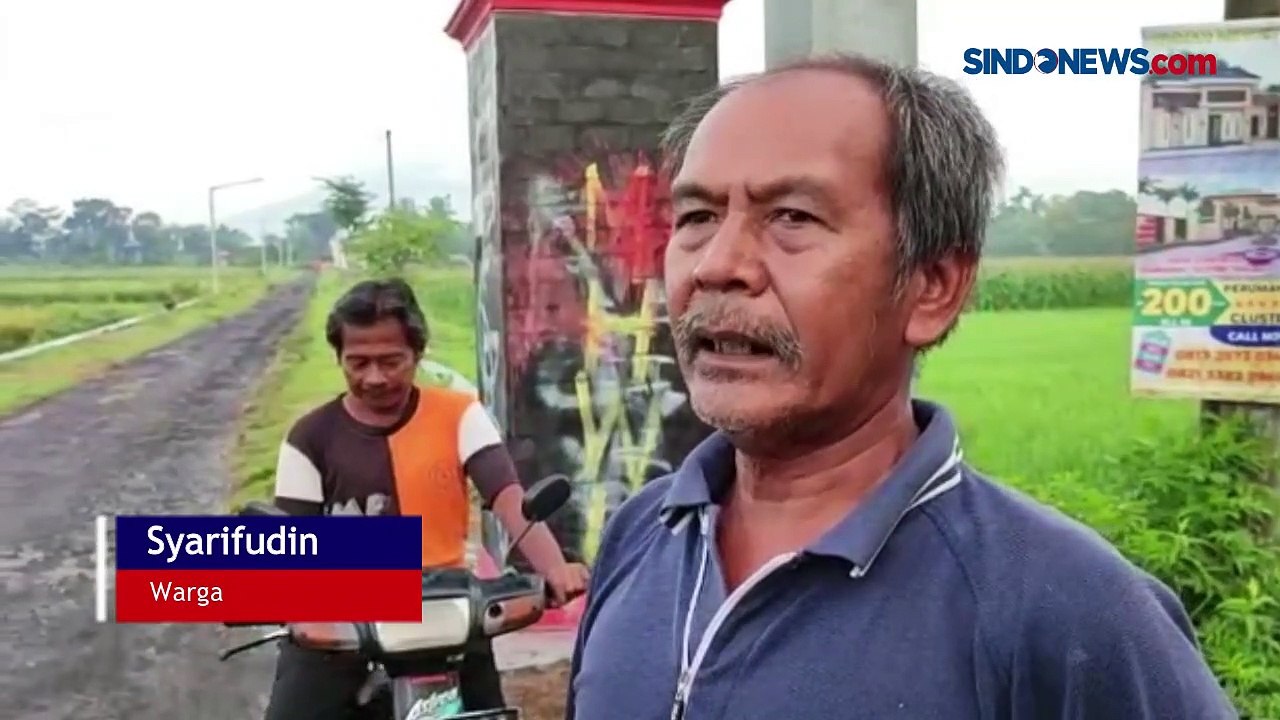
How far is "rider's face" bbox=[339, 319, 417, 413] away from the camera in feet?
8.01

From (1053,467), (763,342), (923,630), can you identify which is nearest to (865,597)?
(923,630)

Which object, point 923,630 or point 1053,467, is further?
point 1053,467

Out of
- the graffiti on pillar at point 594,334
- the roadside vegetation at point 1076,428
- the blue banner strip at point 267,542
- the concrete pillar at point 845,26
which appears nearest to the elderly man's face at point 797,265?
the blue banner strip at point 267,542

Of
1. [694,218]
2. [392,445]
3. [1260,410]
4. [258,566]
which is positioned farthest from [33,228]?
[1260,410]

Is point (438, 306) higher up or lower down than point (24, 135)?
lower down

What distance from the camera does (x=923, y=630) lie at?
796mm

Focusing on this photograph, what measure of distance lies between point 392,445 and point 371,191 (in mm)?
775

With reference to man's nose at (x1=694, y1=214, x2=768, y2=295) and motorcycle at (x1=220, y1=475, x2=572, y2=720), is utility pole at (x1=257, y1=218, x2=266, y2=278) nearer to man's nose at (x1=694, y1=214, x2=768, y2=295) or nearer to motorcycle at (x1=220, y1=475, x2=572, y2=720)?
→ motorcycle at (x1=220, y1=475, x2=572, y2=720)

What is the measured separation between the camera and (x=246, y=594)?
9.37ft

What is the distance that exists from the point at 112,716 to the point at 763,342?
253cm

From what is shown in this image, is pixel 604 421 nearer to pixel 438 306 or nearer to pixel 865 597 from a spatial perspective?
pixel 438 306

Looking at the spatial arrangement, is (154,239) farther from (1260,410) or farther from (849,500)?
(1260,410)

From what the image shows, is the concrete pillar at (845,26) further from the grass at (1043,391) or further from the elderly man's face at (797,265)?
the elderly man's face at (797,265)

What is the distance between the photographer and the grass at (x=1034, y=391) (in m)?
3.48
